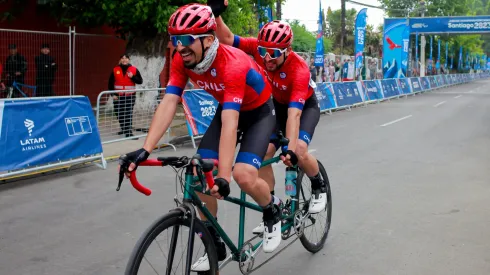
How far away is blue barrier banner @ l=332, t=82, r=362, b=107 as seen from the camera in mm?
22109

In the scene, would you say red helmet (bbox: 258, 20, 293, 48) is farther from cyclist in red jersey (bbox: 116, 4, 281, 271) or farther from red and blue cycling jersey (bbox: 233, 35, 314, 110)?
cyclist in red jersey (bbox: 116, 4, 281, 271)

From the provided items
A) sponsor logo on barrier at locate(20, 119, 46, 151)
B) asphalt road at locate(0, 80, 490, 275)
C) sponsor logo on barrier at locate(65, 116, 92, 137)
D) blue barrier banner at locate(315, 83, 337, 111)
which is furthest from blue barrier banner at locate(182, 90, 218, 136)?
blue barrier banner at locate(315, 83, 337, 111)

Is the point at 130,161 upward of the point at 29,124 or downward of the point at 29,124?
upward

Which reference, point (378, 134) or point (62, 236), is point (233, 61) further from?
point (378, 134)

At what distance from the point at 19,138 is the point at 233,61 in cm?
541

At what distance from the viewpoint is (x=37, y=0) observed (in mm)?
18219

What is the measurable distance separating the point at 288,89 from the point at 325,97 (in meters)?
15.8

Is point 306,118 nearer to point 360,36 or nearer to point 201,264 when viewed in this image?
point 201,264

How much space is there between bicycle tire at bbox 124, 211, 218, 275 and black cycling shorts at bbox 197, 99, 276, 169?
2.19 ft

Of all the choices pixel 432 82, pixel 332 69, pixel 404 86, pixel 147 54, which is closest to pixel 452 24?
pixel 432 82

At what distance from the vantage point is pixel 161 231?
3275 mm

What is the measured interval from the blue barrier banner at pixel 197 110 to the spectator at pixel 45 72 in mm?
4398

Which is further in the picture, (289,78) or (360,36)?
(360,36)

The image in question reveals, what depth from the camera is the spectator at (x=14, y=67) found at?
46.0 feet
